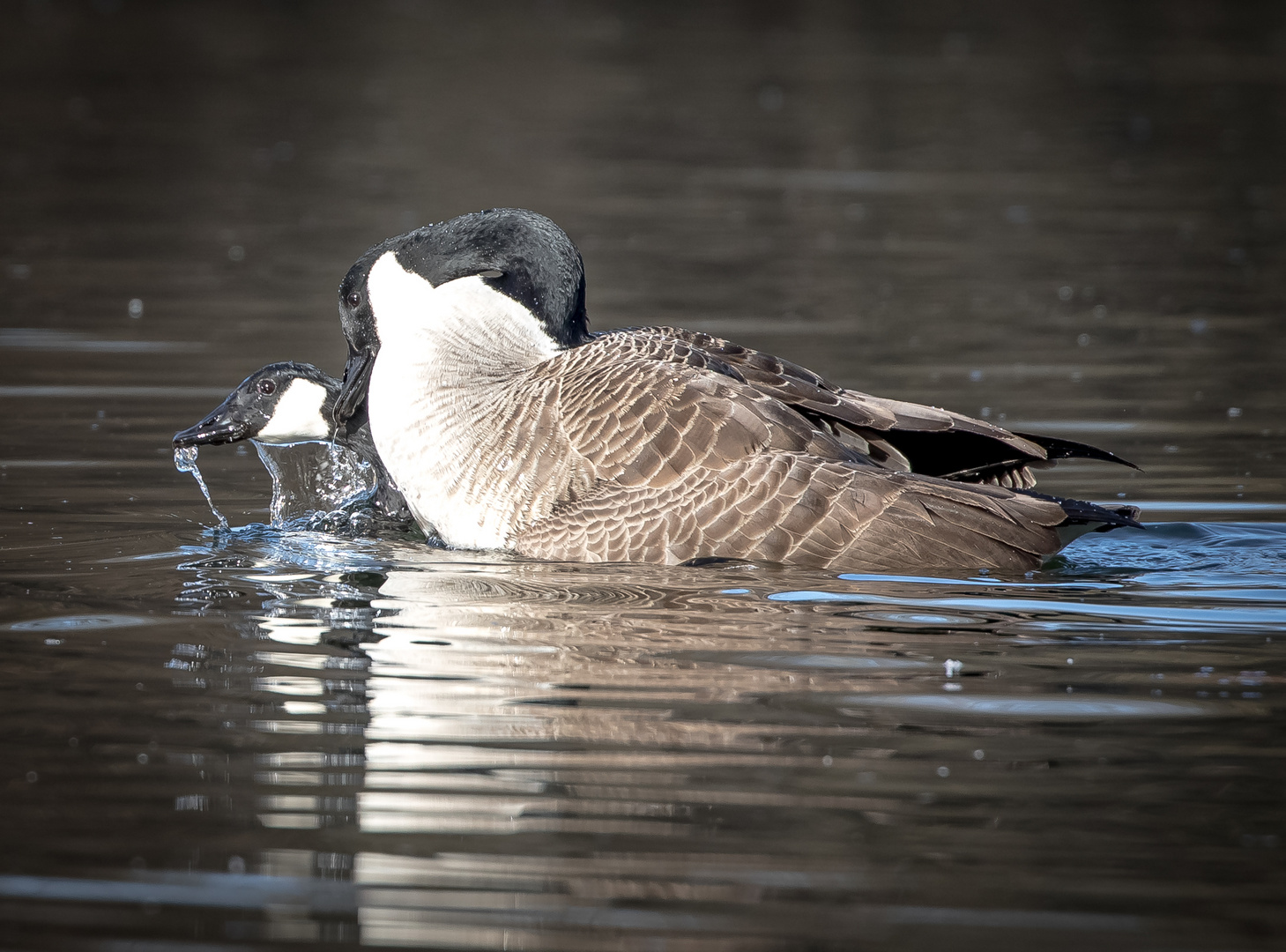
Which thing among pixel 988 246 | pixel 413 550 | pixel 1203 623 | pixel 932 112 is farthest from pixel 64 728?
pixel 932 112

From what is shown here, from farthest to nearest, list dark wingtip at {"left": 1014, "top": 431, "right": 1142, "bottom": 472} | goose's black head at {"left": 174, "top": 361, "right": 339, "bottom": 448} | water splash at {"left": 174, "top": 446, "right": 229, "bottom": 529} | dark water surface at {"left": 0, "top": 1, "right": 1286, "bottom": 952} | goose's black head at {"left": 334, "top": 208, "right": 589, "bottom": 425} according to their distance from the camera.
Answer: goose's black head at {"left": 174, "top": 361, "right": 339, "bottom": 448} < water splash at {"left": 174, "top": 446, "right": 229, "bottom": 529} < goose's black head at {"left": 334, "top": 208, "right": 589, "bottom": 425} < dark wingtip at {"left": 1014, "top": 431, "right": 1142, "bottom": 472} < dark water surface at {"left": 0, "top": 1, "right": 1286, "bottom": 952}

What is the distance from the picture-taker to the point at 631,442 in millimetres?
8961

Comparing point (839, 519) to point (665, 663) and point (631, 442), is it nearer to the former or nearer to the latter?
point (631, 442)

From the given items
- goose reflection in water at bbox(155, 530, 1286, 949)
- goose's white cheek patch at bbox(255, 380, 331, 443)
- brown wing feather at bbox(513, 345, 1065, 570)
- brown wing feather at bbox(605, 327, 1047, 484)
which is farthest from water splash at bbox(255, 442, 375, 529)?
brown wing feather at bbox(605, 327, 1047, 484)

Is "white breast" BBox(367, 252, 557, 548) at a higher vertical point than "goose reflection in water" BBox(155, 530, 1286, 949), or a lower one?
higher

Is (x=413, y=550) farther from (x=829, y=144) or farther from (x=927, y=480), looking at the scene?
(x=829, y=144)

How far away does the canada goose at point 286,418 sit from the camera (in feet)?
35.6

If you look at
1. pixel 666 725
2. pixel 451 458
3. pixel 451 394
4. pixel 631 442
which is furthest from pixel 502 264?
pixel 666 725

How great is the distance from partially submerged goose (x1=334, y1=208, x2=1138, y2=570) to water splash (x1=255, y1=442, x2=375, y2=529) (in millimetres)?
1089

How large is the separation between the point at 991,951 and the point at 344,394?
6666 millimetres

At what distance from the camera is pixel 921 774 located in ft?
20.7

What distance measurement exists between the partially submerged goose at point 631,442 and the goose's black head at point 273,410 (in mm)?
703

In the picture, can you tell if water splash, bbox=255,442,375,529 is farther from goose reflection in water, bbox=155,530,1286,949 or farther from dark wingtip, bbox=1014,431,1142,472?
dark wingtip, bbox=1014,431,1142,472

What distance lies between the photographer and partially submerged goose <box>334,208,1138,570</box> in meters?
8.71
